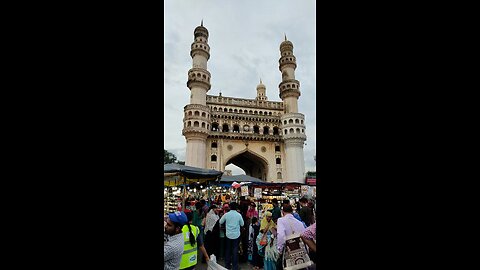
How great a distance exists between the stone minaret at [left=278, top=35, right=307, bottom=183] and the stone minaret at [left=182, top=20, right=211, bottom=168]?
923cm

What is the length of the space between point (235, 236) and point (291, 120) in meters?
25.6

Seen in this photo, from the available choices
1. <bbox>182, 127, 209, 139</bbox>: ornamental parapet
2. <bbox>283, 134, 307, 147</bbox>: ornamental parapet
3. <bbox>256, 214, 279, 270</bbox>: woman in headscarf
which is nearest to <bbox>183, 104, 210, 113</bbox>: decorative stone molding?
<bbox>182, 127, 209, 139</bbox>: ornamental parapet

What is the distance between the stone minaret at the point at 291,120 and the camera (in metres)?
29.2

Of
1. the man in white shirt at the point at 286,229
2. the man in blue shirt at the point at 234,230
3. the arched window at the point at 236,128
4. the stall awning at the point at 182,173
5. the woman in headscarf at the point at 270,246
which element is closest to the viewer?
the man in white shirt at the point at 286,229

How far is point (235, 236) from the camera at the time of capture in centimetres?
571

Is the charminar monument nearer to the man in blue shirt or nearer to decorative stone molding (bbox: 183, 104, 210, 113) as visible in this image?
decorative stone molding (bbox: 183, 104, 210, 113)

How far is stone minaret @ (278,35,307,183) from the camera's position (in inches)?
1151

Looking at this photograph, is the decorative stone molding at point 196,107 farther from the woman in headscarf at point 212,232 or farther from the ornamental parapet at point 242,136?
the woman in headscarf at point 212,232

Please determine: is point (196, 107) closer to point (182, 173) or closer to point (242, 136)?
point (242, 136)

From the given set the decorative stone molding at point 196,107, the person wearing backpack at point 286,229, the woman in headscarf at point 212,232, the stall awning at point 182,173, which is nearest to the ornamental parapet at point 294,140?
the decorative stone molding at point 196,107

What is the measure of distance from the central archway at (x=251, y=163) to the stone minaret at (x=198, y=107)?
4150 millimetres
